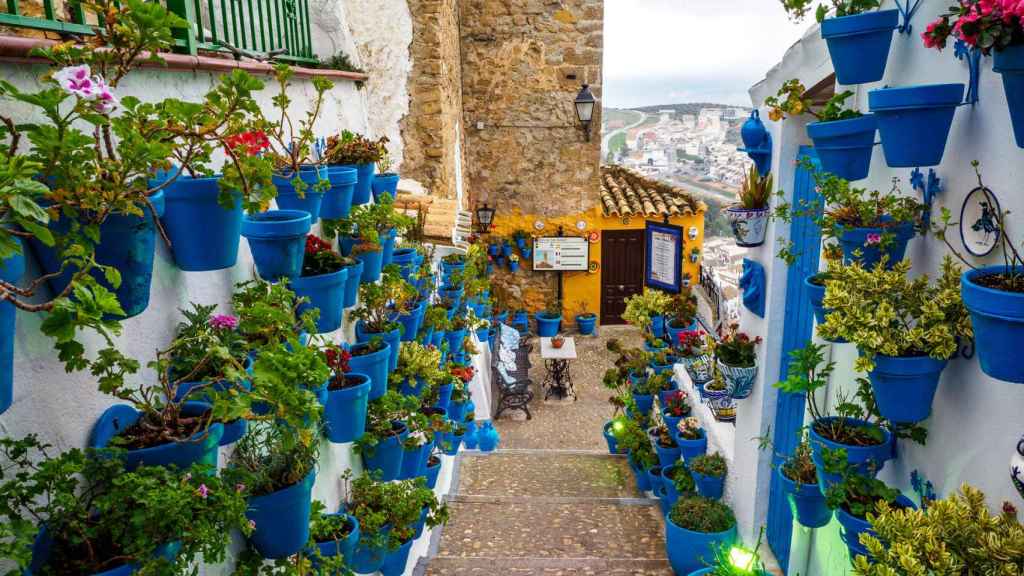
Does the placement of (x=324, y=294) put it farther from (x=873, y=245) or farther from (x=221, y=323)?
(x=873, y=245)

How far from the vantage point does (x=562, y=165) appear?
36.3ft

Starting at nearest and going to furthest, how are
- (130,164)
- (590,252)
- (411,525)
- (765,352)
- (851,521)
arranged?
(130,164), (851,521), (411,525), (765,352), (590,252)

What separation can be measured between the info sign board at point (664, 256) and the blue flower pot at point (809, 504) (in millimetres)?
8193

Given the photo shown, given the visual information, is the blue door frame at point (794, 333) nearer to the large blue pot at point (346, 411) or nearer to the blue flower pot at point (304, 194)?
the large blue pot at point (346, 411)

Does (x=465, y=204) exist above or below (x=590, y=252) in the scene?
above

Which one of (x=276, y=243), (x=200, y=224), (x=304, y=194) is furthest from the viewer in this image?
(x=304, y=194)

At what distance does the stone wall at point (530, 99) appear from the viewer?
10383mm

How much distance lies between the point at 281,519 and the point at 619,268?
10025 mm

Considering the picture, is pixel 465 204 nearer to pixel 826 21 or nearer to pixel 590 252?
pixel 590 252

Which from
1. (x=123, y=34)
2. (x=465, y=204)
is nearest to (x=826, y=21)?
(x=123, y=34)

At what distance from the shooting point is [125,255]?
1.33 meters

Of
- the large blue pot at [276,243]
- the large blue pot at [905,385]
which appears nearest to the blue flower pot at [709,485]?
the large blue pot at [905,385]

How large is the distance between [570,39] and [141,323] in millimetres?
9877

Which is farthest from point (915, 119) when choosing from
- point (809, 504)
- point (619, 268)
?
point (619, 268)
